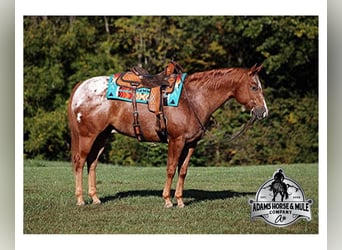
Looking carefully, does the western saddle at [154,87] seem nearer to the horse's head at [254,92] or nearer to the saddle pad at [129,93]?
the saddle pad at [129,93]

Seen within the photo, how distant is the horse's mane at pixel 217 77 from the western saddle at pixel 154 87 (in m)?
0.31

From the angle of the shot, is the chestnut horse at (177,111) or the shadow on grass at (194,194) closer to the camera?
the chestnut horse at (177,111)

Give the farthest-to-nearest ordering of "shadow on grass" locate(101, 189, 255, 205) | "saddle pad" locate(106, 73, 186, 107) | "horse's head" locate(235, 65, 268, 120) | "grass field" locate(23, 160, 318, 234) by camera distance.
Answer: "shadow on grass" locate(101, 189, 255, 205)
"saddle pad" locate(106, 73, 186, 107)
"horse's head" locate(235, 65, 268, 120)
"grass field" locate(23, 160, 318, 234)

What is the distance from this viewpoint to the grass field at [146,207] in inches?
353

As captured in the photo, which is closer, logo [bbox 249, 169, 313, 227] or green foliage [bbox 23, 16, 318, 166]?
logo [bbox 249, 169, 313, 227]

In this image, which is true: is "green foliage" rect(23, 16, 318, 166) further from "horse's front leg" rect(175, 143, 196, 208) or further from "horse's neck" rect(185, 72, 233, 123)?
"horse's neck" rect(185, 72, 233, 123)

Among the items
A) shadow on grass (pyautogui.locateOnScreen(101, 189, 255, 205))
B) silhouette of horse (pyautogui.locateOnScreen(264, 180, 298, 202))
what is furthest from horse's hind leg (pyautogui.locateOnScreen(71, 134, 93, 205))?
silhouette of horse (pyautogui.locateOnScreen(264, 180, 298, 202))

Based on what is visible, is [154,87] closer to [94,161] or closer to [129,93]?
[129,93]

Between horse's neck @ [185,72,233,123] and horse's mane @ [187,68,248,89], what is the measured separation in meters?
0.01

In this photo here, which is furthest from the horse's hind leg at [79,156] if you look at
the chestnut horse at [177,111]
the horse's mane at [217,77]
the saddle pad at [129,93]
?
the horse's mane at [217,77]

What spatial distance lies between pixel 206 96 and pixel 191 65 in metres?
6.76

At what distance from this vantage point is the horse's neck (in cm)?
938

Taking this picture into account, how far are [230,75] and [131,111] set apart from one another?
143cm
